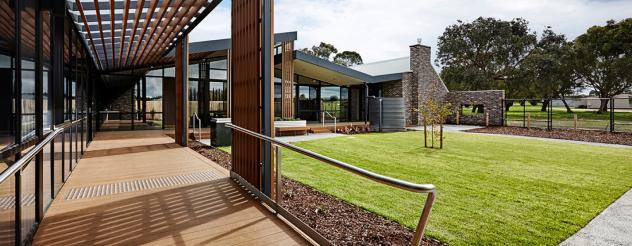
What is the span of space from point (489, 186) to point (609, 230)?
2050 millimetres

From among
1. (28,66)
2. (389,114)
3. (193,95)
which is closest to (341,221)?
(28,66)

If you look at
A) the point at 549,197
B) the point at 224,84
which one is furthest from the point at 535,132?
the point at 224,84

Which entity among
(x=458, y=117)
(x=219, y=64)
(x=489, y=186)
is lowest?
(x=489, y=186)

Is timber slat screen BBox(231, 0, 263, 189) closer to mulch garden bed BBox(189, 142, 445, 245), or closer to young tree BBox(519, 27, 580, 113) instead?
mulch garden bed BBox(189, 142, 445, 245)

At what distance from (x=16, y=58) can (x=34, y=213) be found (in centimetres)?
160

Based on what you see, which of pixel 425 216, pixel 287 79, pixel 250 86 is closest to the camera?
pixel 425 216

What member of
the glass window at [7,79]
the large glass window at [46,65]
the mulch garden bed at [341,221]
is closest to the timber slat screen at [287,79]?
the mulch garden bed at [341,221]

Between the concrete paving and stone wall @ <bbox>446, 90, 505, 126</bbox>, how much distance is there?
655 inches

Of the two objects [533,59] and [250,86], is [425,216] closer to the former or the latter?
[250,86]

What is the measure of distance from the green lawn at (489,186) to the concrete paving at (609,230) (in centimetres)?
10

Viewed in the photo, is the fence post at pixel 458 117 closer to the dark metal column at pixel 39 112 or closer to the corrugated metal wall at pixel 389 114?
the corrugated metal wall at pixel 389 114

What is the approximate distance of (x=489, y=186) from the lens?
607 cm

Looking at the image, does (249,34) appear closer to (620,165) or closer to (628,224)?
(628,224)

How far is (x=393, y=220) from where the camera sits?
426 cm
